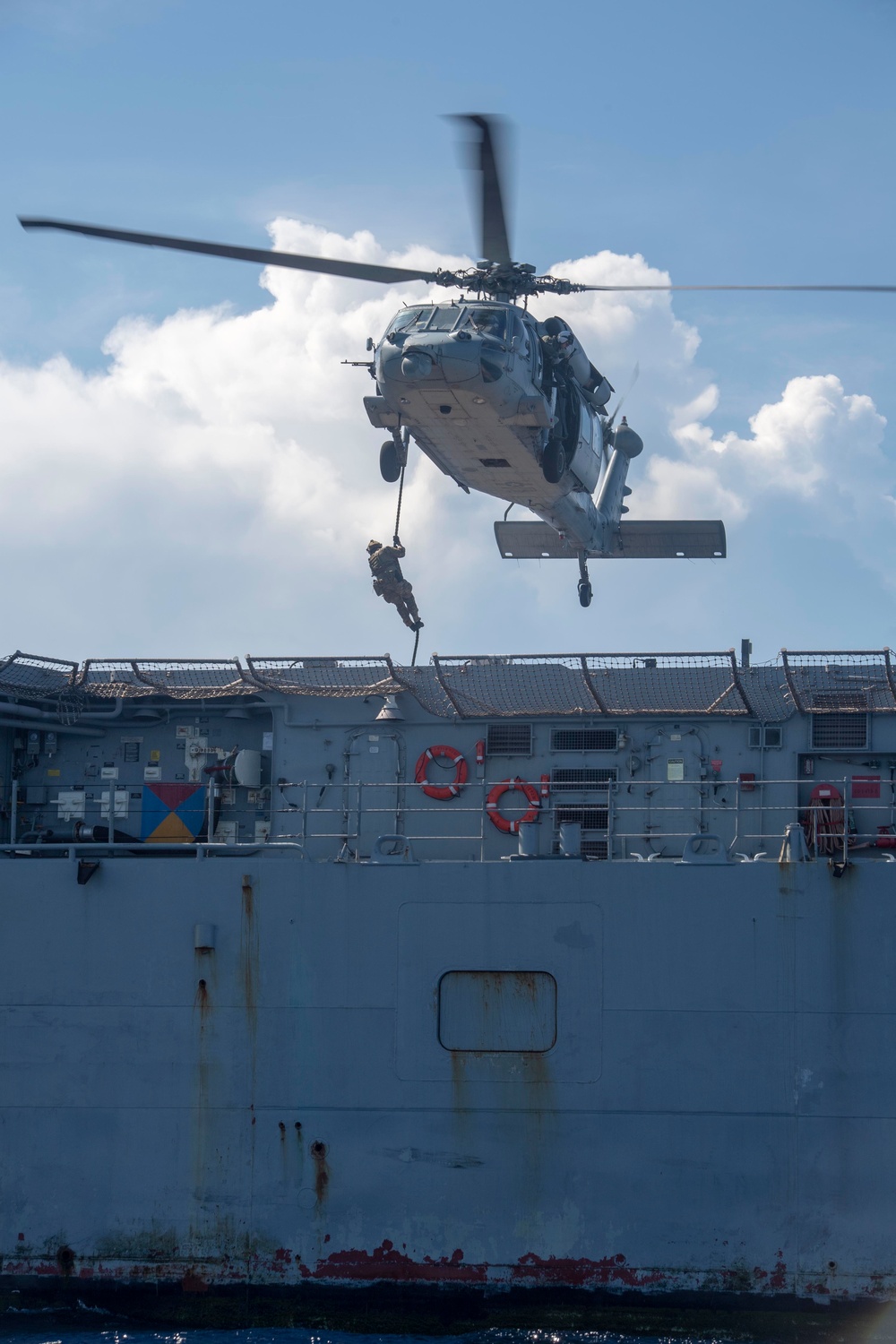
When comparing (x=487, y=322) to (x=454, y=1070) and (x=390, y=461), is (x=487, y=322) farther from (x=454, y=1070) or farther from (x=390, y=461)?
(x=454, y=1070)

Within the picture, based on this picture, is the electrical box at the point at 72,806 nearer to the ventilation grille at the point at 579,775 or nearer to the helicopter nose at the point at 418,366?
the ventilation grille at the point at 579,775

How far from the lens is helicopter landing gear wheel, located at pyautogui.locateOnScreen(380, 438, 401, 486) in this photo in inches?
762

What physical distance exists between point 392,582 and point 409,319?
12.5 feet

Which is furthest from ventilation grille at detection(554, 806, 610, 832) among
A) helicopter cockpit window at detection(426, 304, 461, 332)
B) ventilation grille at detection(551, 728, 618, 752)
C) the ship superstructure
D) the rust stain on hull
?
helicopter cockpit window at detection(426, 304, 461, 332)

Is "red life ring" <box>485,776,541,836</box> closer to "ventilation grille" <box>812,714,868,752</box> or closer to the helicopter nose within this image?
"ventilation grille" <box>812,714,868,752</box>

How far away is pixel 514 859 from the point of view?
1317cm

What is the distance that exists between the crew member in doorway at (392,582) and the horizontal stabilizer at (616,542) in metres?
5.63

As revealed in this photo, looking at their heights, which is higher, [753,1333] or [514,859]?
[514,859]

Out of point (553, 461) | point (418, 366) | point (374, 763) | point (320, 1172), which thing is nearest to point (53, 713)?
point (374, 763)

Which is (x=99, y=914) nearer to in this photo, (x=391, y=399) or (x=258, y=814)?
(x=258, y=814)

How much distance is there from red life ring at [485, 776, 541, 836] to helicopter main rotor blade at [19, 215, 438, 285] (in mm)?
8229

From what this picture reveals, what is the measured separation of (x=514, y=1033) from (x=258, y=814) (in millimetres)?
5662

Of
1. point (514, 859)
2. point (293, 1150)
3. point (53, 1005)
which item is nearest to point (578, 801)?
point (514, 859)

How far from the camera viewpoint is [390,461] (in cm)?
1941
